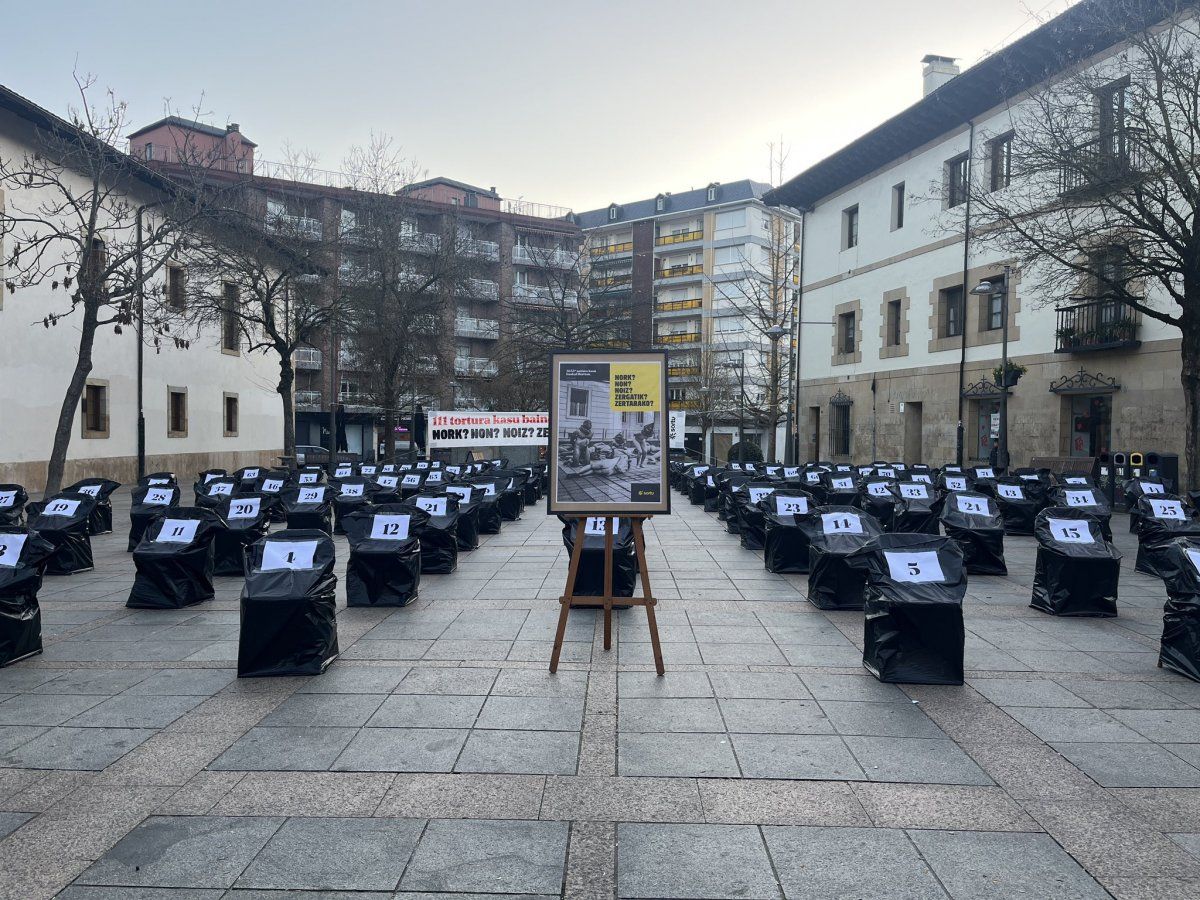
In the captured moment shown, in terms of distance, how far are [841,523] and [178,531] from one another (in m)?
7.38

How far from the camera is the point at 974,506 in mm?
12344

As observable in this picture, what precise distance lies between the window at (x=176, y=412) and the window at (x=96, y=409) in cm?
488

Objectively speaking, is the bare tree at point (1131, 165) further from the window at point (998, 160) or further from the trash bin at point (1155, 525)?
the window at point (998, 160)

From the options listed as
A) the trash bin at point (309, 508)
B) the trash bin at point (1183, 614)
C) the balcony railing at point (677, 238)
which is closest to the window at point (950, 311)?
the trash bin at point (309, 508)

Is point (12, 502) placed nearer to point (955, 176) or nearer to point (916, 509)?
point (916, 509)

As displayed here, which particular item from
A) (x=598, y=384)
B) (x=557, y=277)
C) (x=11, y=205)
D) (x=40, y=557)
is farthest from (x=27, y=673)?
(x=557, y=277)

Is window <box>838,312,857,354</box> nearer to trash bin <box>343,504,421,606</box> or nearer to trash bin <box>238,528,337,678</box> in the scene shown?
trash bin <box>343,504,421,606</box>

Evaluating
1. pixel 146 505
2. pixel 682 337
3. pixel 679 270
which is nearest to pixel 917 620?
pixel 146 505

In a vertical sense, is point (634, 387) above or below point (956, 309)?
below

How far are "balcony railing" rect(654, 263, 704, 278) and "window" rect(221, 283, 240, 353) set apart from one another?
4490 cm

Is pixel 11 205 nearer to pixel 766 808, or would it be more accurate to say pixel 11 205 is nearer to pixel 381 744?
pixel 381 744

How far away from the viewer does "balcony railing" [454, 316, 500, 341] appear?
211 feet

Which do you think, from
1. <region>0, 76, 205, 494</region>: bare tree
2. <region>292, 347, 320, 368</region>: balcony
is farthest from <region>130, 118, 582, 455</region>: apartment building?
<region>0, 76, 205, 494</region>: bare tree

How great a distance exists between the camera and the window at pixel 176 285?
32219 millimetres
